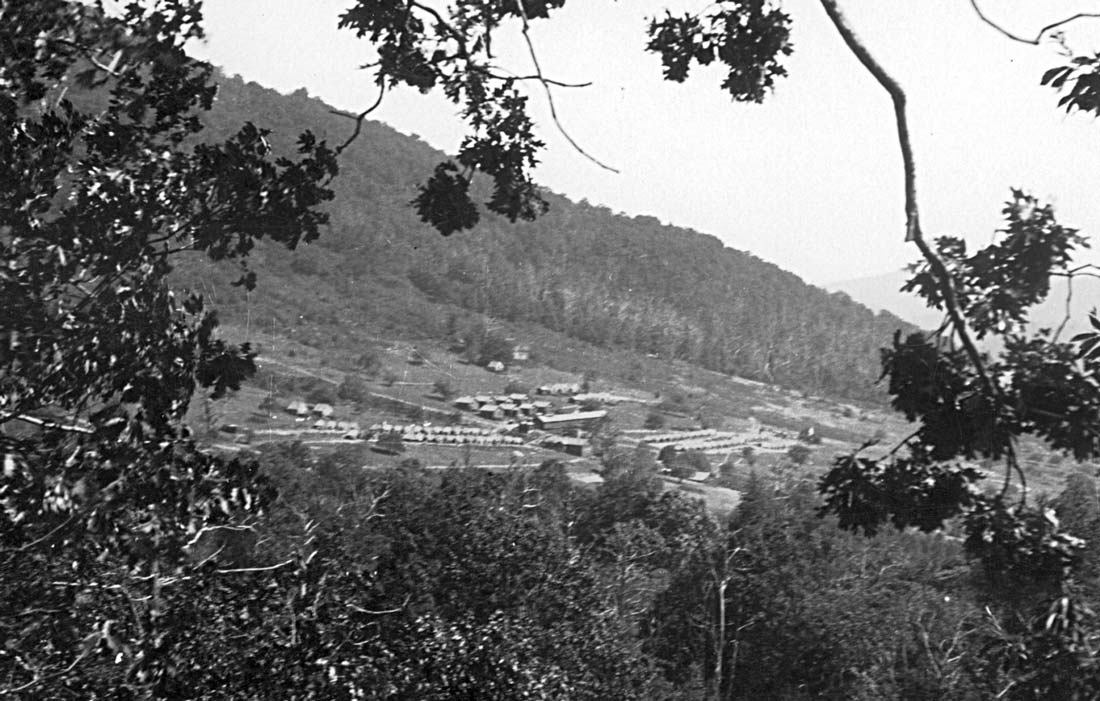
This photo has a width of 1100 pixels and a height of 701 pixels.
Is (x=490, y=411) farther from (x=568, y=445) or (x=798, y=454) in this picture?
(x=798, y=454)

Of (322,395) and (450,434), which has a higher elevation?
(450,434)

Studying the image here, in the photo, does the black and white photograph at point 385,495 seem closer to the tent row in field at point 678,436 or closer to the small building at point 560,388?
the tent row in field at point 678,436

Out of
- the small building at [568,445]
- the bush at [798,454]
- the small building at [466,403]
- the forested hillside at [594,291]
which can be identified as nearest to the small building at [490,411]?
the small building at [466,403]

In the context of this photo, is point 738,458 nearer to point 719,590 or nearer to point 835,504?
point 719,590

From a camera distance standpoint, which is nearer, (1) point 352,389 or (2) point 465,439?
(2) point 465,439

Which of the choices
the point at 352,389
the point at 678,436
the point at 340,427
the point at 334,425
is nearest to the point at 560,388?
the point at 678,436

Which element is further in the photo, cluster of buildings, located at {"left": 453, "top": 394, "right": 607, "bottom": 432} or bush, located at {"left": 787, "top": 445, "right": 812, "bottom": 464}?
cluster of buildings, located at {"left": 453, "top": 394, "right": 607, "bottom": 432}

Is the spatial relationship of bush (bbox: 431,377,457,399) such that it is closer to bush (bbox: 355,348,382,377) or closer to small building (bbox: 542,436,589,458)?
bush (bbox: 355,348,382,377)

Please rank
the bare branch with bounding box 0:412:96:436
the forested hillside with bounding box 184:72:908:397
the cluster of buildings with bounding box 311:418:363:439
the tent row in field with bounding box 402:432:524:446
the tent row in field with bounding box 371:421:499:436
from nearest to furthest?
the bare branch with bounding box 0:412:96:436 < the cluster of buildings with bounding box 311:418:363:439 < the tent row in field with bounding box 402:432:524:446 < the tent row in field with bounding box 371:421:499:436 < the forested hillside with bounding box 184:72:908:397

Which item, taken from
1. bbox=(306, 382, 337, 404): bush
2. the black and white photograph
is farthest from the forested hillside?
the black and white photograph
